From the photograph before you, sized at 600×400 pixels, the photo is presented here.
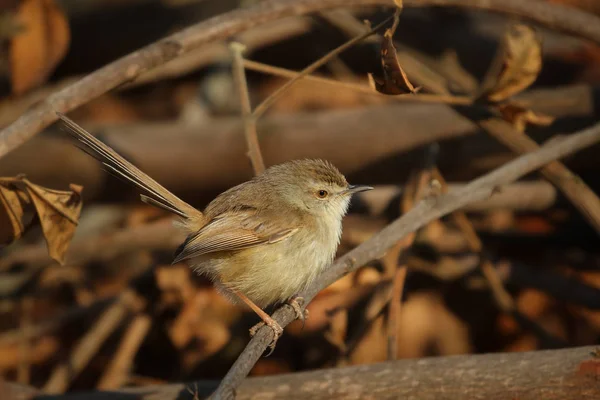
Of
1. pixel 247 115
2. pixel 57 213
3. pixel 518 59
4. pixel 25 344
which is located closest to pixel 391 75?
pixel 247 115

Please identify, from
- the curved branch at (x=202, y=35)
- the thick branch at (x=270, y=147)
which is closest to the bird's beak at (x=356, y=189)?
the curved branch at (x=202, y=35)

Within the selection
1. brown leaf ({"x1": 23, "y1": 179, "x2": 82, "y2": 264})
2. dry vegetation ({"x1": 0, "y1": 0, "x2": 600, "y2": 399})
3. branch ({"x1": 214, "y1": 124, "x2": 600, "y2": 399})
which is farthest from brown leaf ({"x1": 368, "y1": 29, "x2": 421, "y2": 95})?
brown leaf ({"x1": 23, "y1": 179, "x2": 82, "y2": 264})

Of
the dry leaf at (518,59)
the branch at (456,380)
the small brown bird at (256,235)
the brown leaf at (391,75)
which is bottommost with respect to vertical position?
the branch at (456,380)

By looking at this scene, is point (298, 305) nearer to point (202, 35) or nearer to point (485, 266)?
point (202, 35)

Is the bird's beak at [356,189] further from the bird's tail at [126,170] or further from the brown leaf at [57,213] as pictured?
the brown leaf at [57,213]

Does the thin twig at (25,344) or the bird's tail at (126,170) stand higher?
the bird's tail at (126,170)

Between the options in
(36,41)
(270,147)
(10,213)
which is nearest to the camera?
(10,213)
